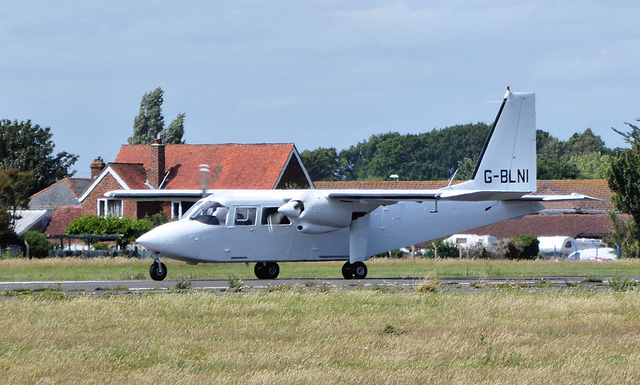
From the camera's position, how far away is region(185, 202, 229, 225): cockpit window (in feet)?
95.6

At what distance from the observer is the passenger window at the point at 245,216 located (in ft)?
96.9

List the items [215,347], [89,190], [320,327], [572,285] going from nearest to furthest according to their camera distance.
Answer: [215,347]
[320,327]
[572,285]
[89,190]

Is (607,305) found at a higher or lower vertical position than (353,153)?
lower

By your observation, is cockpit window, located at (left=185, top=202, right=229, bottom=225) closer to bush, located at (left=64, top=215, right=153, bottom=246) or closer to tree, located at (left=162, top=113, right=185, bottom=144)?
bush, located at (left=64, top=215, right=153, bottom=246)

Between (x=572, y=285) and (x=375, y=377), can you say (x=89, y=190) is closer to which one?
(x=572, y=285)

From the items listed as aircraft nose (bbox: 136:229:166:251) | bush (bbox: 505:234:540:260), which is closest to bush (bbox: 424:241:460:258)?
bush (bbox: 505:234:540:260)

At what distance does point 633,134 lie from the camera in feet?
219

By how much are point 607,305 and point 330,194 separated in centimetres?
1181

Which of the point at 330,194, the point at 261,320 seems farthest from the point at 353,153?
the point at 261,320

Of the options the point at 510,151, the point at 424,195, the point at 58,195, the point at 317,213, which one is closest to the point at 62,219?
the point at 58,195

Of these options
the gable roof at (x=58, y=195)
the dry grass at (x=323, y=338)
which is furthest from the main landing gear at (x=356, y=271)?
the gable roof at (x=58, y=195)

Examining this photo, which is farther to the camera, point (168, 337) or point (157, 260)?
point (157, 260)

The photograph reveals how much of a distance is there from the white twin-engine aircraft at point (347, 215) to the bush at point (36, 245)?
1747 centimetres

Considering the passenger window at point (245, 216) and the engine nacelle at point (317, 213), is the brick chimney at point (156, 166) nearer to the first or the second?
the passenger window at point (245, 216)
